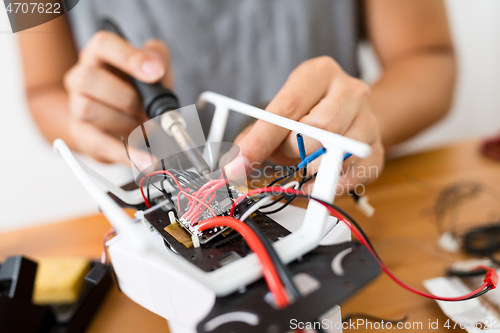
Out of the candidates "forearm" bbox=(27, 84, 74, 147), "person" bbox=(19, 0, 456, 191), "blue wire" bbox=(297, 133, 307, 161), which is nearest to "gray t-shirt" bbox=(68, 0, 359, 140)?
"person" bbox=(19, 0, 456, 191)

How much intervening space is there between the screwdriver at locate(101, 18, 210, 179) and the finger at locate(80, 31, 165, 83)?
2cm

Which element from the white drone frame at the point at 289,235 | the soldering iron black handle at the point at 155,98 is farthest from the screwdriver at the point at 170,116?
the white drone frame at the point at 289,235

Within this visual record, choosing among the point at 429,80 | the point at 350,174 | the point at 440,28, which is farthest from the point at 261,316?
the point at 440,28

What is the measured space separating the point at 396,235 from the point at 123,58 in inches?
20.6

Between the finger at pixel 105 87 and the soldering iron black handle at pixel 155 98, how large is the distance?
32mm

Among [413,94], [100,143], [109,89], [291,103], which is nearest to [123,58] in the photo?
[109,89]

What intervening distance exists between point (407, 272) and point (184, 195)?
32 centimetres

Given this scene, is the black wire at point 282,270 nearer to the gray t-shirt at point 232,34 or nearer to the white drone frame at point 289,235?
the white drone frame at point 289,235

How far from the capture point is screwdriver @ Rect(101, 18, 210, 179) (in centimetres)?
37

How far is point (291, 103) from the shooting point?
1.37 ft

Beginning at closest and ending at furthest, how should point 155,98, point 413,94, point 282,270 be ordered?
point 282,270
point 155,98
point 413,94

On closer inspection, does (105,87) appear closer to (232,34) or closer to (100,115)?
(100,115)

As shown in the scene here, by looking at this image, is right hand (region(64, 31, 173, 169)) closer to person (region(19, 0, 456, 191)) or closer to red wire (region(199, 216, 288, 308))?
person (region(19, 0, 456, 191))

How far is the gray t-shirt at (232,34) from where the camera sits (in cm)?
83
